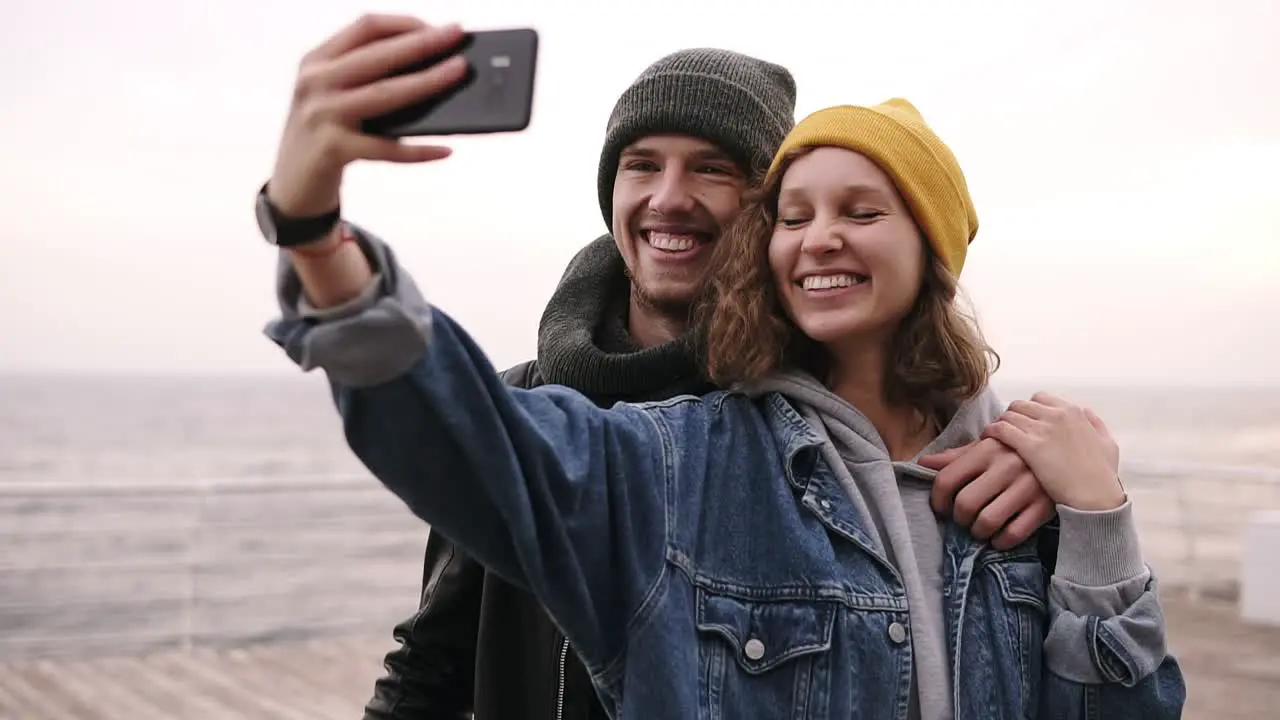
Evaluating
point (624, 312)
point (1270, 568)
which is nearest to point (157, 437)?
point (1270, 568)

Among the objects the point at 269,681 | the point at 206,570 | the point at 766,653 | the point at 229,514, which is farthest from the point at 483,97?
the point at 229,514

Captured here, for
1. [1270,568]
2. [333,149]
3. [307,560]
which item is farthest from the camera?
[307,560]

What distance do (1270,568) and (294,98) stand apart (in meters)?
5.07

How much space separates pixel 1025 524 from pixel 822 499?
21cm

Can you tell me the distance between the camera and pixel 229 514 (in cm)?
1652

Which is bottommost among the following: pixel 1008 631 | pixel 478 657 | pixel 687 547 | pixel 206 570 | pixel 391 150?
pixel 206 570


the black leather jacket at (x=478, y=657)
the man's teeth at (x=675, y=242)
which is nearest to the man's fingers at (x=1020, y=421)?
the man's teeth at (x=675, y=242)

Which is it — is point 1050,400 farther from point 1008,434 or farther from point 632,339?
point 632,339

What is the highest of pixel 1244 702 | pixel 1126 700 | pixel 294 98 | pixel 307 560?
pixel 294 98

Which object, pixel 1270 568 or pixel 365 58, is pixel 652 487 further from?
pixel 1270 568

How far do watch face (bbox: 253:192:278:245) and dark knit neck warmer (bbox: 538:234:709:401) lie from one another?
627 mm

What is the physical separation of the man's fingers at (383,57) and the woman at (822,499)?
0.16 meters

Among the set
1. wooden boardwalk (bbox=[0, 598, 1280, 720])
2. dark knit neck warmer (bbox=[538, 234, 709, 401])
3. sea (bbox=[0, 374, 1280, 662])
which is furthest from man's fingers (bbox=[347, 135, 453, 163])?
wooden boardwalk (bbox=[0, 598, 1280, 720])

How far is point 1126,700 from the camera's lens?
3.64ft
